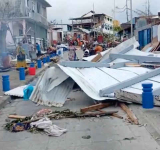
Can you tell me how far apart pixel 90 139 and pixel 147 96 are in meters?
2.47

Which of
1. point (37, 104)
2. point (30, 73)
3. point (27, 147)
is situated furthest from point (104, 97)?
point (30, 73)

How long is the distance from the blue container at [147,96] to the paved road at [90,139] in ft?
3.31

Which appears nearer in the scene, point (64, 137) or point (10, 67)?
point (64, 137)

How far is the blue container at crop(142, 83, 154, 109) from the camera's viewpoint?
786 centimetres

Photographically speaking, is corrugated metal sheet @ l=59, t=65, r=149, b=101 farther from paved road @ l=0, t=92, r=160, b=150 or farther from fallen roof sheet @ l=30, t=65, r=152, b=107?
paved road @ l=0, t=92, r=160, b=150

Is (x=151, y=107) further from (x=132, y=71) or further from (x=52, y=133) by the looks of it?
(x=132, y=71)

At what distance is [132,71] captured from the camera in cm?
1206

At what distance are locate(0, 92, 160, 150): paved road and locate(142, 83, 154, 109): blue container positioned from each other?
3.31 ft

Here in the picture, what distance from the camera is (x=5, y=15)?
97.3 feet

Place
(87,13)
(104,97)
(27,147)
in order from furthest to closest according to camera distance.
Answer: (87,13), (104,97), (27,147)

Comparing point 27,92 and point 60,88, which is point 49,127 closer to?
point 60,88

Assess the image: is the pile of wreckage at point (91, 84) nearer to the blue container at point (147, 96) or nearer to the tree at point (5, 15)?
the blue container at point (147, 96)

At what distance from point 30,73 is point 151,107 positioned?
11.5 meters

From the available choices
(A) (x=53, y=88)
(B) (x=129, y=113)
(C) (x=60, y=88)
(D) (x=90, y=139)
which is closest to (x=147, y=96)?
(B) (x=129, y=113)
